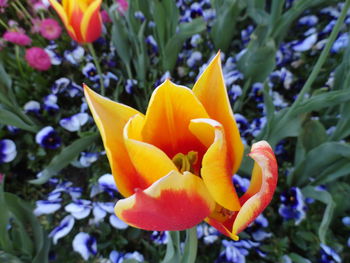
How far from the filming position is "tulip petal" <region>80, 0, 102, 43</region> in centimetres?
83

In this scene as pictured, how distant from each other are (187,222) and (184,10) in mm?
1274

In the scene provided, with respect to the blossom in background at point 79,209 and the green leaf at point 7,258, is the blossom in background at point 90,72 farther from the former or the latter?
the green leaf at point 7,258

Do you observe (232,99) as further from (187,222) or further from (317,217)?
(187,222)

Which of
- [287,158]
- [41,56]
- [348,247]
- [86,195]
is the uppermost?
[41,56]

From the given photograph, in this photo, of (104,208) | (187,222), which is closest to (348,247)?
(104,208)

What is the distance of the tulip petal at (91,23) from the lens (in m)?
0.83

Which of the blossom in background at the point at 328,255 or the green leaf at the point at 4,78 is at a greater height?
the green leaf at the point at 4,78

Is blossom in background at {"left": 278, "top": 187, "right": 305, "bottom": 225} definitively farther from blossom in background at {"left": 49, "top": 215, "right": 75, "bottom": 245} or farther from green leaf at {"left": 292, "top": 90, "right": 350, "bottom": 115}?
blossom in background at {"left": 49, "top": 215, "right": 75, "bottom": 245}

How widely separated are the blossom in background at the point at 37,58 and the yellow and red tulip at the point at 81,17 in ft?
1.12

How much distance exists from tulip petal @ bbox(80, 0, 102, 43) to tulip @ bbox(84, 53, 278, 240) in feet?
1.59

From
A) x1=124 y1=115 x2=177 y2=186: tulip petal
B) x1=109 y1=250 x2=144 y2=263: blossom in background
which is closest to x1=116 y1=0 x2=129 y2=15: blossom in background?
x1=109 y1=250 x2=144 y2=263: blossom in background

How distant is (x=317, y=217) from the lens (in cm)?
106

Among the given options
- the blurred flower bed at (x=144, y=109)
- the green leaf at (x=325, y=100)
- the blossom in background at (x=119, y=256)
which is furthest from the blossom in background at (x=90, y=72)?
the green leaf at (x=325, y=100)

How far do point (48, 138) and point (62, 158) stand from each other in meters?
0.20
